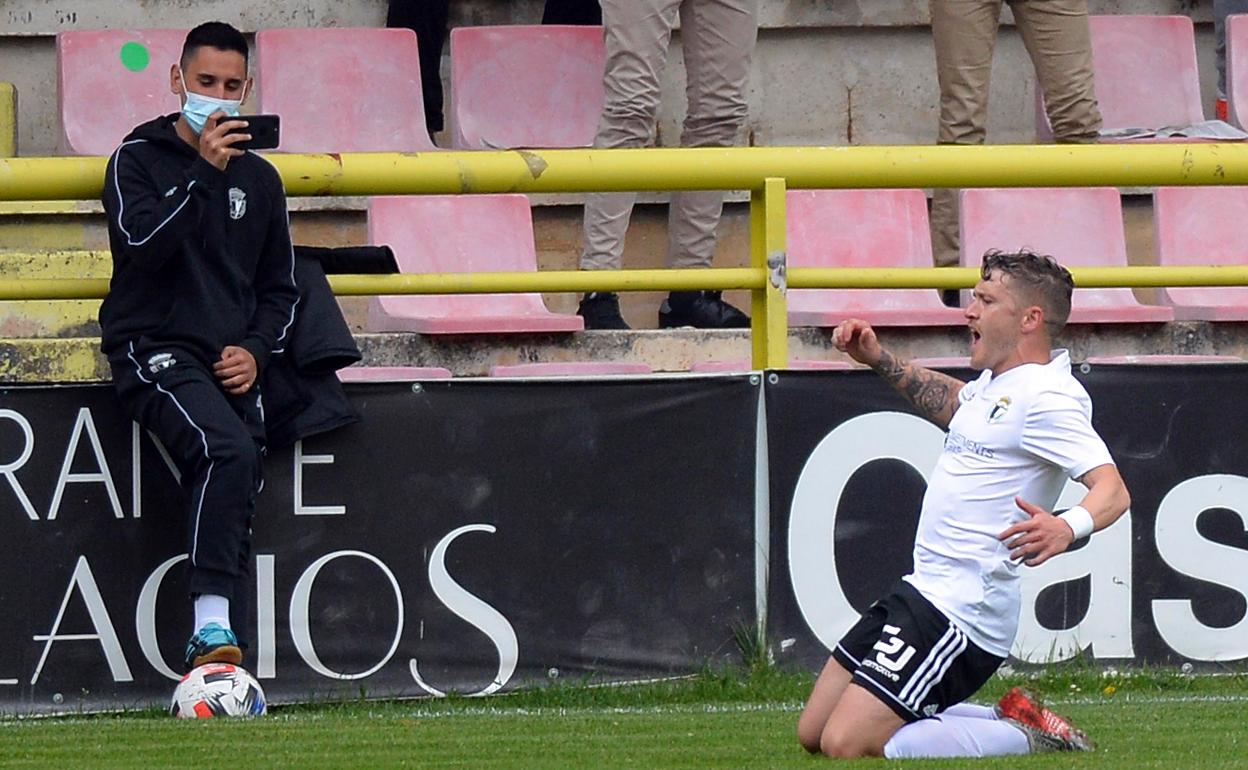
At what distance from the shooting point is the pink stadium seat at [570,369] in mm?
6234

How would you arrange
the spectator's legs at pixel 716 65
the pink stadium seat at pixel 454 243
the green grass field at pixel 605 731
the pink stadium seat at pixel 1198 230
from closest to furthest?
1. the green grass field at pixel 605 731
2. the pink stadium seat at pixel 454 243
3. the spectator's legs at pixel 716 65
4. the pink stadium seat at pixel 1198 230

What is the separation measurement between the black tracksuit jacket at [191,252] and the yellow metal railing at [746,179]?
0.14 meters

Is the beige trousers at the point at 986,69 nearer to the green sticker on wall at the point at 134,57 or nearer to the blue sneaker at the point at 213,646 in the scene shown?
the green sticker on wall at the point at 134,57

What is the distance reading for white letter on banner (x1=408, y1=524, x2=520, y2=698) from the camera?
18.5ft

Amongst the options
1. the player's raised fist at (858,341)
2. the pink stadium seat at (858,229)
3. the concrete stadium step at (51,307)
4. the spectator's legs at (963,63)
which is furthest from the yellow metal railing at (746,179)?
the spectator's legs at (963,63)

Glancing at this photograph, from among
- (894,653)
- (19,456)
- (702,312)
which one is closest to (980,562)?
(894,653)

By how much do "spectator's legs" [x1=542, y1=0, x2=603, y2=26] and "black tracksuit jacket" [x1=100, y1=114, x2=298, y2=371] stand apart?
12.0 ft

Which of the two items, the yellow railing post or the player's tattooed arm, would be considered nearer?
the player's tattooed arm

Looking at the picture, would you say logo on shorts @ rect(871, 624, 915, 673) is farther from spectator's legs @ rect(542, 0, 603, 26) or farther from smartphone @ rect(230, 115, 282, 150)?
spectator's legs @ rect(542, 0, 603, 26)

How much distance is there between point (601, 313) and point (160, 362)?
234 cm

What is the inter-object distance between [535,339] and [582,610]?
158 centimetres

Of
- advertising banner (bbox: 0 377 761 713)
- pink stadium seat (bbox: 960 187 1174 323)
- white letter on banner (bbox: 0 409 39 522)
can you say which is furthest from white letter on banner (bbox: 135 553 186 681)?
pink stadium seat (bbox: 960 187 1174 323)

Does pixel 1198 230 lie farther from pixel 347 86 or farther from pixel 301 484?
pixel 301 484

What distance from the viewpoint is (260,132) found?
5.34m
